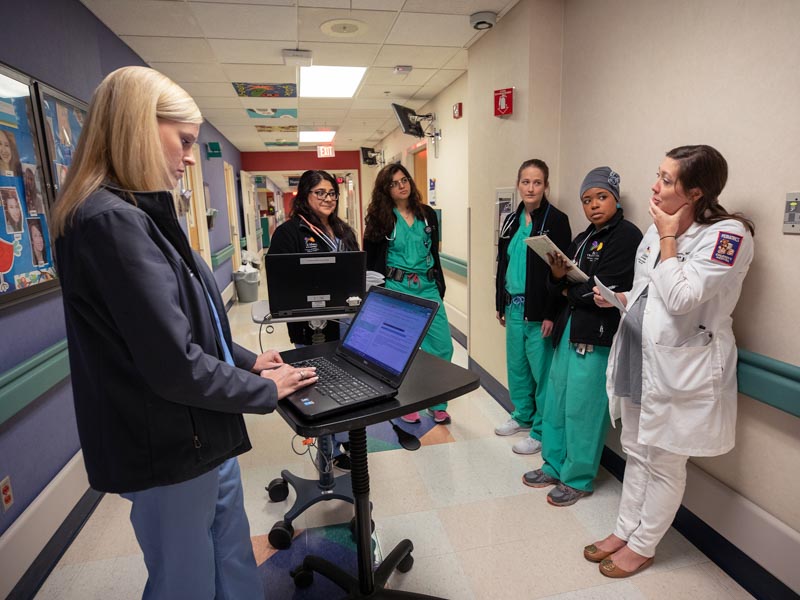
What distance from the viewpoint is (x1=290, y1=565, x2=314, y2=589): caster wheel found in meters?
1.78

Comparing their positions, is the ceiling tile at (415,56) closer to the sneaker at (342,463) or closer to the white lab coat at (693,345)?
the white lab coat at (693,345)

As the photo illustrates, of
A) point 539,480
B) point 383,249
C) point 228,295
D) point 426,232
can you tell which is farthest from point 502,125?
point 228,295

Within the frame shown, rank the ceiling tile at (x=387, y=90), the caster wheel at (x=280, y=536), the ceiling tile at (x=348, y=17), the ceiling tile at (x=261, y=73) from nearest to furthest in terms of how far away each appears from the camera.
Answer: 1. the caster wheel at (x=280, y=536)
2. the ceiling tile at (x=348, y=17)
3. the ceiling tile at (x=261, y=73)
4. the ceiling tile at (x=387, y=90)

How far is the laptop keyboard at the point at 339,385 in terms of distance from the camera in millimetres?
1155

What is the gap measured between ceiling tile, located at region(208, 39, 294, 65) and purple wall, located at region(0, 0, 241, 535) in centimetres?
83

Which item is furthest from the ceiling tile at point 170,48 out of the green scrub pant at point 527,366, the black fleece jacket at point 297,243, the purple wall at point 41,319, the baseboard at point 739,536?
the baseboard at point 739,536

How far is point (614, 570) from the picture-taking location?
5.92 feet

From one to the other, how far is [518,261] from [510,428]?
3.32 ft

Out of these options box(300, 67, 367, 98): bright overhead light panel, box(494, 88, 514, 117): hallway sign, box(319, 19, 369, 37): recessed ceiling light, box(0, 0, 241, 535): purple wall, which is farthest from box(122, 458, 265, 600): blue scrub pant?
box(300, 67, 367, 98): bright overhead light panel

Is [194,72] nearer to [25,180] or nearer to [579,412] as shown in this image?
[25,180]

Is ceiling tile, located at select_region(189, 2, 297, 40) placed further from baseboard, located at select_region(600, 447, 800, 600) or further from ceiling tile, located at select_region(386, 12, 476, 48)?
baseboard, located at select_region(600, 447, 800, 600)

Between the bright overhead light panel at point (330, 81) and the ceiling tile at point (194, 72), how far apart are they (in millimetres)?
718

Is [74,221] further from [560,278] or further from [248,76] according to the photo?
[248,76]

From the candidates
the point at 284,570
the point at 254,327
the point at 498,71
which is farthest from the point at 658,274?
the point at 254,327
